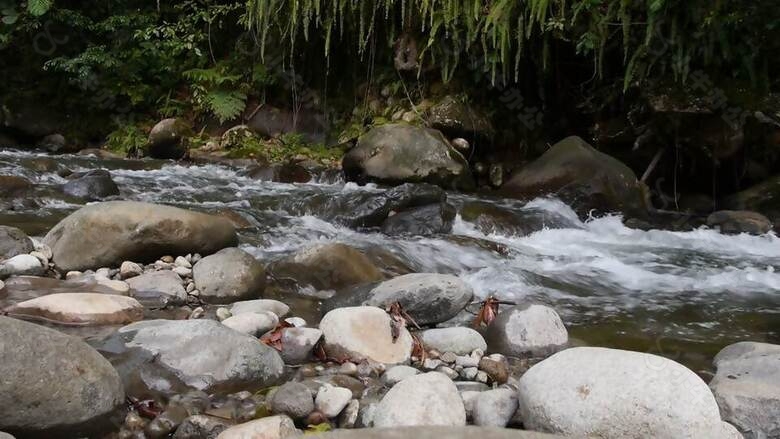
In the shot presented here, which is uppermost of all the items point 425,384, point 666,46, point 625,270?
point 666,46

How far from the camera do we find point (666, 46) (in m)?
7.89

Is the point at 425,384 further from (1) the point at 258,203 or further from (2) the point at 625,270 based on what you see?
(1) the point at 258,203

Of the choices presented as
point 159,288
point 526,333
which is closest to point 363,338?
point 526,333

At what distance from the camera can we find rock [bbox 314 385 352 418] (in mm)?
2402

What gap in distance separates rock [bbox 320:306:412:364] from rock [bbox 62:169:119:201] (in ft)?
13.4

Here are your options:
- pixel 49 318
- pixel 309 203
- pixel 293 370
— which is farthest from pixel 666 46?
pixel 49 318

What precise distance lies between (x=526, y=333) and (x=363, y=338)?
2.89 feet

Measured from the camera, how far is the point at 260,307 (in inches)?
134

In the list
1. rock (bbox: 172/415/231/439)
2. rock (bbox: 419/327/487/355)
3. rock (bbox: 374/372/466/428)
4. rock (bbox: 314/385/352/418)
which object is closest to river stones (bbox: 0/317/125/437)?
rock (bbox: 172/415/231/439)

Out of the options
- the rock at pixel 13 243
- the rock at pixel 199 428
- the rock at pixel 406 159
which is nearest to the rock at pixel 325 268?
the rock at pixel 13 243

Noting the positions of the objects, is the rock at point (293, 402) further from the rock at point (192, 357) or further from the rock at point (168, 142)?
the rock at point (168, 142)

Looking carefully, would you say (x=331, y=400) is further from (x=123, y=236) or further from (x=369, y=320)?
(x=123, y=236)

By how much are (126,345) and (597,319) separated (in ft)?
9.16

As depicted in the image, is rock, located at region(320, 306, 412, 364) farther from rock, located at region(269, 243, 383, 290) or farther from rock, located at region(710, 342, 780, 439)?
rock, located at region(710, 342, 780, 439)
